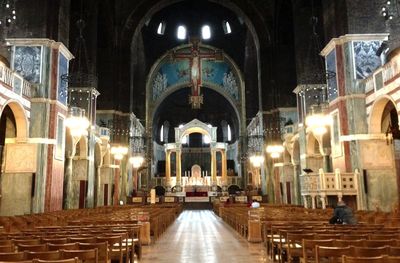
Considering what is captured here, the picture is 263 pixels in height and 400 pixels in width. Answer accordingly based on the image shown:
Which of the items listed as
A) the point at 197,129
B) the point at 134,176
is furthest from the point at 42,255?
the point at 197,129

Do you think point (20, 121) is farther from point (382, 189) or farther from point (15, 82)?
point (382, 189)

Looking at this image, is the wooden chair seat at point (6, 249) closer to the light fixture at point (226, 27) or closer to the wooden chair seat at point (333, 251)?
the wooden chair seat at point (333, 251)

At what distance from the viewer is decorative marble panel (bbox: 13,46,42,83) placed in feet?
55.8

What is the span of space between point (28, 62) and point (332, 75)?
1354cm

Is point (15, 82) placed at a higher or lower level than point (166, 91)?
lower

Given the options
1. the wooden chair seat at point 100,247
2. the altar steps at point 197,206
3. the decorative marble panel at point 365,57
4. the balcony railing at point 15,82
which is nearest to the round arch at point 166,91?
the altar steps at point 197,206

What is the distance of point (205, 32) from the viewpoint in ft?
146

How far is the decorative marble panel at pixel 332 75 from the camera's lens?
18.0 metres

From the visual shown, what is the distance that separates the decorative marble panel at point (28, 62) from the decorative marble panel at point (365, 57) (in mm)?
13661

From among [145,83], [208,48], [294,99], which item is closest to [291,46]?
[294,99]

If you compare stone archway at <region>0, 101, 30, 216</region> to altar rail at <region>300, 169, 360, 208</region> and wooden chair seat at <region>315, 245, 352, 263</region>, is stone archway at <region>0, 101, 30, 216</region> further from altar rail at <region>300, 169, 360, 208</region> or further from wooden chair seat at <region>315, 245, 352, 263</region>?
wooden chair seat at <region>315, 245, 352, 263</region>

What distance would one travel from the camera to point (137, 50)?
38.9 m

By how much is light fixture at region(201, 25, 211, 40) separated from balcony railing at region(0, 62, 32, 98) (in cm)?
2989

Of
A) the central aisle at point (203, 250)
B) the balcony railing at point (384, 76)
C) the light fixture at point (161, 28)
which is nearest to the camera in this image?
the central aisle at point (203, 250)
